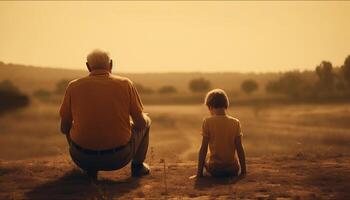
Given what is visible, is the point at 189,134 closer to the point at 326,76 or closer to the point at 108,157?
the point at 108,157

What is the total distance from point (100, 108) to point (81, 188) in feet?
3.22

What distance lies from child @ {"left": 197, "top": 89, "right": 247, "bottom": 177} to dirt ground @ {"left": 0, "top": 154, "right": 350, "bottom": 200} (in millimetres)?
193

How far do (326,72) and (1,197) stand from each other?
1863 inches

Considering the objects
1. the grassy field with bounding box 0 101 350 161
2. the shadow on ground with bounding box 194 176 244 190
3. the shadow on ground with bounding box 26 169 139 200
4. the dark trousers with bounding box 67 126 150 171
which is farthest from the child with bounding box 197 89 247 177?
the grassy field with bounding box 0 101 350 161

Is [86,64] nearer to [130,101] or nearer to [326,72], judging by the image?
[130,101]

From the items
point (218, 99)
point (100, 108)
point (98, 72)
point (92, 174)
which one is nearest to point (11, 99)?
point (92, 174)

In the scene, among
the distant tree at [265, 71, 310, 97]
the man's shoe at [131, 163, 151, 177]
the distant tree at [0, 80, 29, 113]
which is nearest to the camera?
the man's shoe at [131, 163, 151, 177]

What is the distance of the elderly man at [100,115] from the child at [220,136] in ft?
3.02

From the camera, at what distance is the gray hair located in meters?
6.28

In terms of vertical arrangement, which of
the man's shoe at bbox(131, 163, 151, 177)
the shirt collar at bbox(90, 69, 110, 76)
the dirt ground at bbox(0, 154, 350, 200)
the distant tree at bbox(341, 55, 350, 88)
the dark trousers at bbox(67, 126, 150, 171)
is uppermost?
the distant tree at bbox(341, 55, 350, 88)

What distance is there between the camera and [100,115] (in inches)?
243

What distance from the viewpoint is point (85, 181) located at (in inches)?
258

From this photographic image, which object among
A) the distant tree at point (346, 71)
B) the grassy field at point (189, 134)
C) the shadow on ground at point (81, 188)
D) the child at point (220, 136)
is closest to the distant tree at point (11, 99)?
the grassy field at point (189, 134)

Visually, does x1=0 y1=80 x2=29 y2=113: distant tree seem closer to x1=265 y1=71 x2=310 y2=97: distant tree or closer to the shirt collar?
the shirt collar
